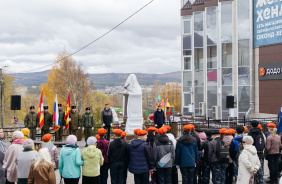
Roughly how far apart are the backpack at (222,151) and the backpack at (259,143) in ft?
4.07

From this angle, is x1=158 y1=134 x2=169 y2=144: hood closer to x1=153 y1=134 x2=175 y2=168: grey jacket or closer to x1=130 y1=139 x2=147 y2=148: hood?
x1=153 y1=134 x2=175 y2=168: grey jacket

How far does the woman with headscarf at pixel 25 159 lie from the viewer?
7496mm

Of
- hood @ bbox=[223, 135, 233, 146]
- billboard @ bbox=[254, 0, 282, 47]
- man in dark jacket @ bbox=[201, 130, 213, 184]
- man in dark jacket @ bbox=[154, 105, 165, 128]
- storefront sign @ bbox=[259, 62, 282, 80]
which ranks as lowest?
man in dark jacket @ bbox=[201, 130, 213, 184]

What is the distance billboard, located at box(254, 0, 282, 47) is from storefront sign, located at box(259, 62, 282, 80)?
72.4 inches

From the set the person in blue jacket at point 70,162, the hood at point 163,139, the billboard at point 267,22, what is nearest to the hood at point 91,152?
the person in blue jacket at point 70,162

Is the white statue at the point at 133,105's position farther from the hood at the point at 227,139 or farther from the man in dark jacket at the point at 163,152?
the man in dark jacket at the point at 163,152

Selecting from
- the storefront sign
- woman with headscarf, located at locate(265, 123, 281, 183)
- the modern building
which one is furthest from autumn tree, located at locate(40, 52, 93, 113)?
woman with headscarf, located at locate(265, 123, 281, 183)

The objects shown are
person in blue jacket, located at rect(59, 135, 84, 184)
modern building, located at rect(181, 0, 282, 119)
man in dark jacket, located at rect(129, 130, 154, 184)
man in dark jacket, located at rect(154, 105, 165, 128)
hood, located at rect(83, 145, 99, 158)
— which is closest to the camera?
person in blue jacket, located at rect(59, 135, 84, 184)

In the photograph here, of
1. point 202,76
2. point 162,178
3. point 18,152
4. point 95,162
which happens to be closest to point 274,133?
point 162,178

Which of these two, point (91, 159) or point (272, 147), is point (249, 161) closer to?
point (272, 147)

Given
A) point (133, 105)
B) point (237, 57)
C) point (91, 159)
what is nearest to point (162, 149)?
point (91, 159)

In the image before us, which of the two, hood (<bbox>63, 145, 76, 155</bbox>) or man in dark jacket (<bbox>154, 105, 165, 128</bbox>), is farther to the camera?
man in dark jacket (<bbox>154, 105, 165, 128</bbox>)

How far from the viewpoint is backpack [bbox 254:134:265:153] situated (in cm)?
980

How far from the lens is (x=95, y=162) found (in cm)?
807
